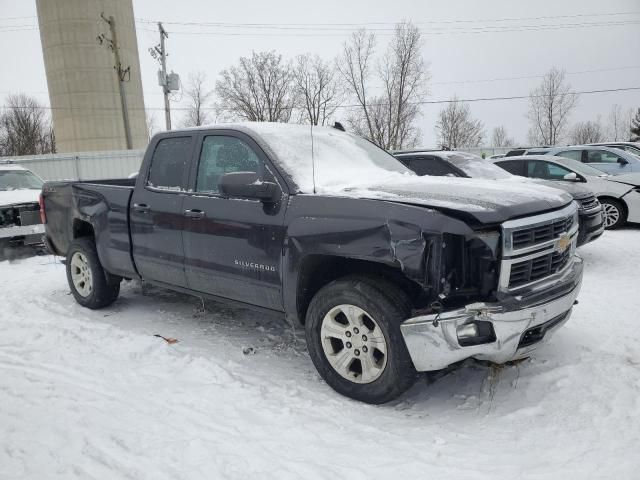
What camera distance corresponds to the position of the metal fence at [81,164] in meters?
23.5

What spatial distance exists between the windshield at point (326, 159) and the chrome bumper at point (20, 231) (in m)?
6.18

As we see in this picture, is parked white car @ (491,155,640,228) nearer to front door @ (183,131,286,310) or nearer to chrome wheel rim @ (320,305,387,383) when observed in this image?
front door @ (183,131,286,310)

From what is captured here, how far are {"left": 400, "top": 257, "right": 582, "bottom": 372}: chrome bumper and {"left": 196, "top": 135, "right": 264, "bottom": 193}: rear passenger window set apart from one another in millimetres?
1741

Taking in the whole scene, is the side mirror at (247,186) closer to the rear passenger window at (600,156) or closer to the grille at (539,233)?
the grille at (539,233)

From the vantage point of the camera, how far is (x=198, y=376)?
361 centimetres

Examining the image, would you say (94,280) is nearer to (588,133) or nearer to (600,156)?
(600,156)

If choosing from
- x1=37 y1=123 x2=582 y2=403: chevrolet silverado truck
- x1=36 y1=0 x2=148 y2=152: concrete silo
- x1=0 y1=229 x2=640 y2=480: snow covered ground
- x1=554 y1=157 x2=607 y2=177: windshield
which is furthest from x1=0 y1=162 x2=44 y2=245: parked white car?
x1=36 y1=0 x2=148 y2=152: concrete silo

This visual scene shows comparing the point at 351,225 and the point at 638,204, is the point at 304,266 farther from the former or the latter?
the point at 638,204

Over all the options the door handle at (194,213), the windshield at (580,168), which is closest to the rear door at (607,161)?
the windshield at (580,168)

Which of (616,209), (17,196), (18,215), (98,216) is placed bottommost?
(616,209)

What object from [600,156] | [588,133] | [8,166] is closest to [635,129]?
[588,133]

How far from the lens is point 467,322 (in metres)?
2.73

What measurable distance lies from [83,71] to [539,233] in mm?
47178

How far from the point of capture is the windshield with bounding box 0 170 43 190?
938 centimetres
